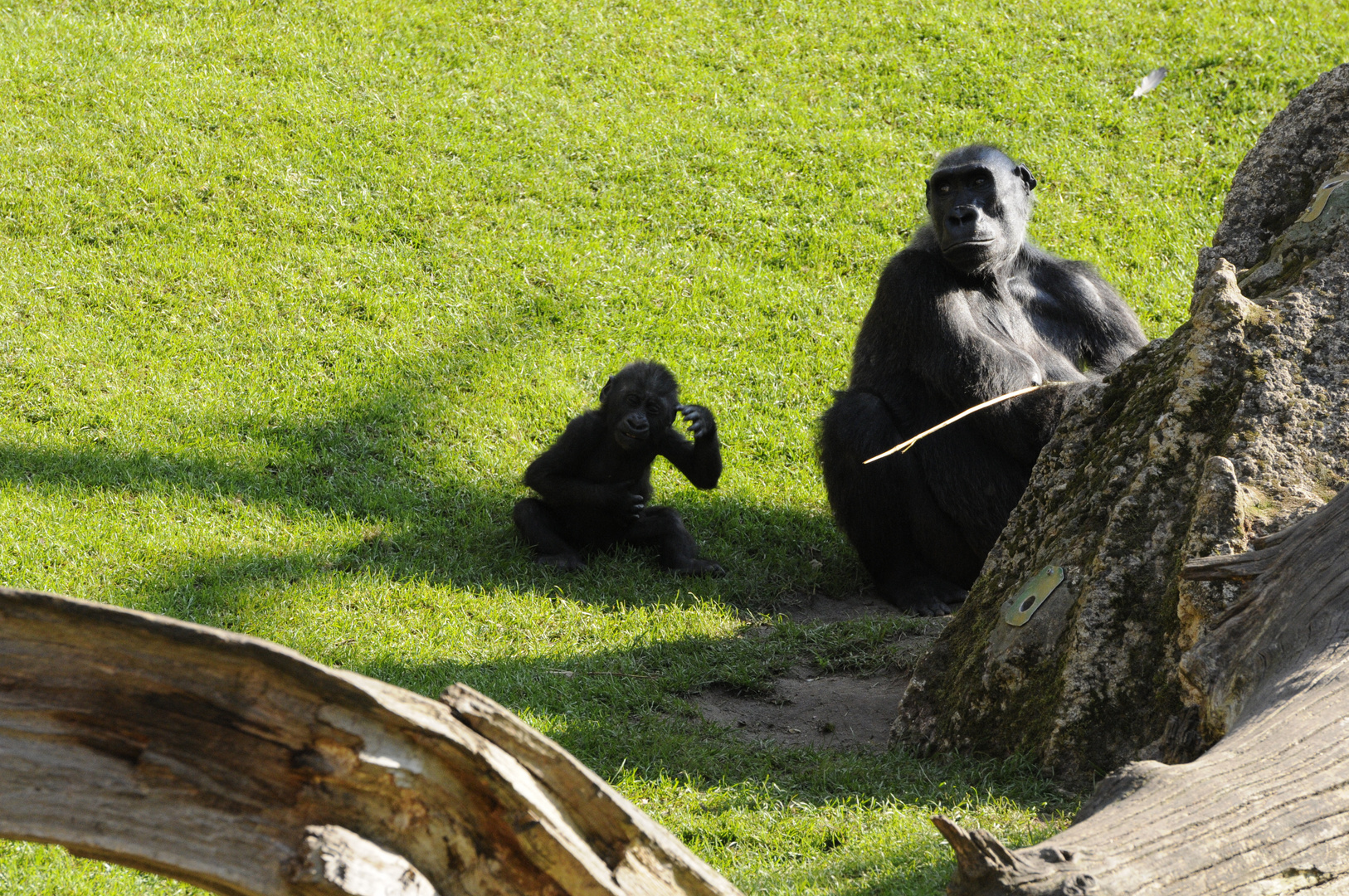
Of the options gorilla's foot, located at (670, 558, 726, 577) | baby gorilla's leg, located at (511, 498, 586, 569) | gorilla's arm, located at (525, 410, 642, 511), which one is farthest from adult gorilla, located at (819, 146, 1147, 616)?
baby gorilla's leg, located at (511, 498, 586, 569)

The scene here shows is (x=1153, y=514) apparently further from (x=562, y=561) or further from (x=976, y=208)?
(x=562, y=561)

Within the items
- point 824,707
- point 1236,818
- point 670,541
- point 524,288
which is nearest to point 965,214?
point 670,541

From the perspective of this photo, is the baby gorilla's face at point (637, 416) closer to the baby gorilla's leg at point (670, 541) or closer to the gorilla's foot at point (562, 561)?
the baby gorilla's leg at point (670, 541)

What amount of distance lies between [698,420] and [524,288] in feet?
9.97

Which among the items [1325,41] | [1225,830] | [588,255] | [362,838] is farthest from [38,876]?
[1325,41]

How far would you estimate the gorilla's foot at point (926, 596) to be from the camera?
586cm

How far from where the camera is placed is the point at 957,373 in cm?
560

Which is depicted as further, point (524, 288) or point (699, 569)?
point (524, 288)

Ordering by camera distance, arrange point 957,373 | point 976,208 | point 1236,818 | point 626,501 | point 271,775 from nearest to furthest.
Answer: point 271,775, point 1236,818, point 957,373, point 976,208, point 626,501

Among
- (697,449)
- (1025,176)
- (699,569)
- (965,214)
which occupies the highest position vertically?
(1025,176)

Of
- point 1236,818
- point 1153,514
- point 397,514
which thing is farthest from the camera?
point 397,514

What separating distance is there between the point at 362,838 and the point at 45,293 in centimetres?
701

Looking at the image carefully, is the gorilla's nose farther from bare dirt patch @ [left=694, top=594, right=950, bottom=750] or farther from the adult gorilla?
bare dirt patch @ [left=694, top=594, right=950, bottom=750]

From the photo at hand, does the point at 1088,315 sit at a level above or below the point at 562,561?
above
